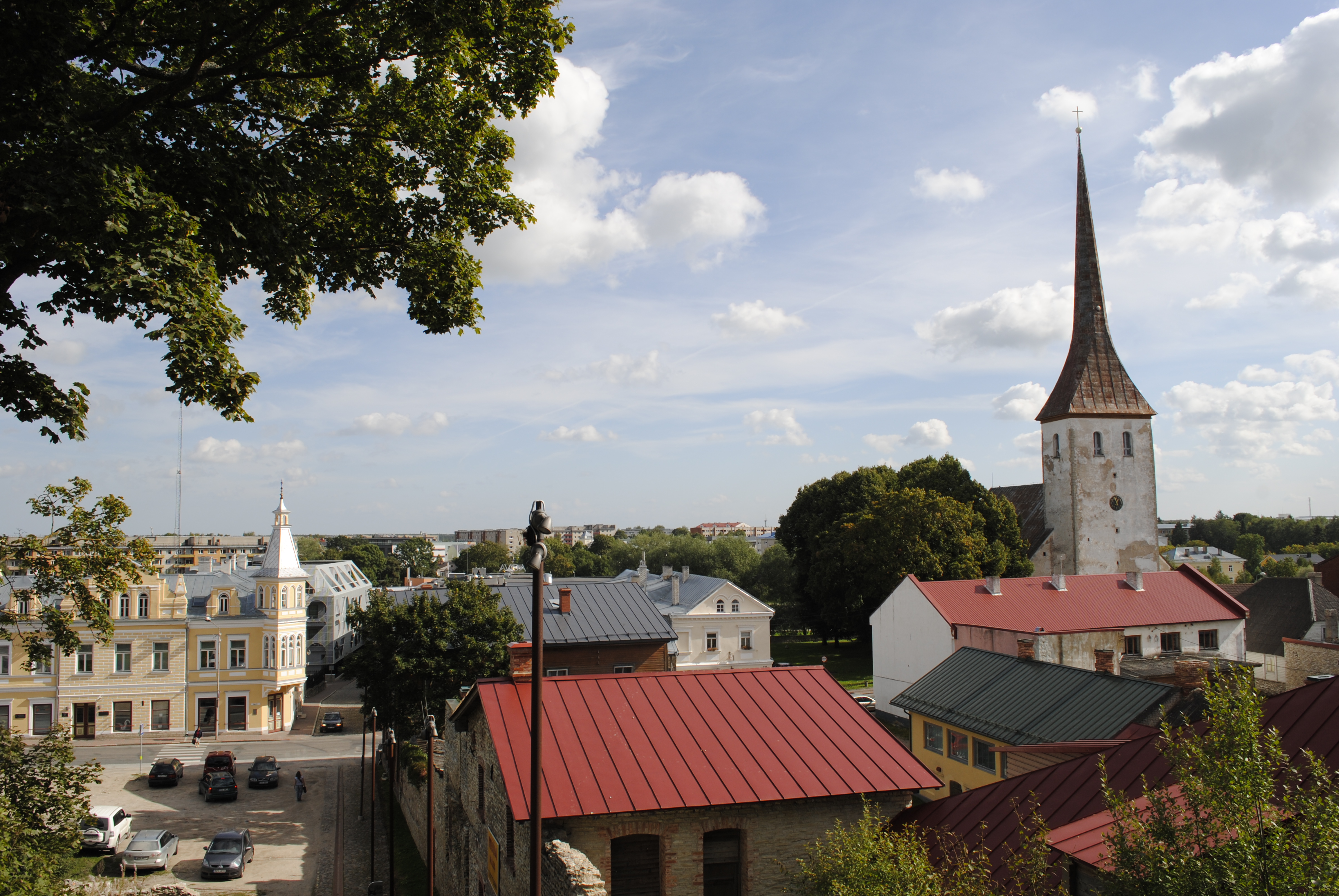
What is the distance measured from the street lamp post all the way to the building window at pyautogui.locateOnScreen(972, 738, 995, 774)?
1646 centimetres

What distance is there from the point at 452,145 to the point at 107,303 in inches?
172

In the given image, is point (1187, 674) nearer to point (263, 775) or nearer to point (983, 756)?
point (983, 756)

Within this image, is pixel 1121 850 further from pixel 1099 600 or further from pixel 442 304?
pixel 1099 600

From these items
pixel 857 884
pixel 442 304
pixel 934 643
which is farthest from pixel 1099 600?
pixel 442 304

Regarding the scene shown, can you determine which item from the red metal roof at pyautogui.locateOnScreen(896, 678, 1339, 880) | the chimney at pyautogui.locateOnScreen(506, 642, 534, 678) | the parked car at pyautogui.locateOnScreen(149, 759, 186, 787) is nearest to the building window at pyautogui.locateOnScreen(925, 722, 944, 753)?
the red metal roof at pyautogui.locateOnScreen(896, 678, 1339, 880)

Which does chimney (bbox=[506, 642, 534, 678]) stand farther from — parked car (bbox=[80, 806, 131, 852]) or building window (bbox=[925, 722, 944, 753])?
parked car (bbox=[80, 806, 131, 852])

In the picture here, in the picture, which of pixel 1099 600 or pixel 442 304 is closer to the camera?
pixel 442 304

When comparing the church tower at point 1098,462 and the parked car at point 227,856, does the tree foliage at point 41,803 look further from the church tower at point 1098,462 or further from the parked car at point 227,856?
the church tower at point 1098,462

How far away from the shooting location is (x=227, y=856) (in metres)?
23.9

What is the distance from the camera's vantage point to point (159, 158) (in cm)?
891

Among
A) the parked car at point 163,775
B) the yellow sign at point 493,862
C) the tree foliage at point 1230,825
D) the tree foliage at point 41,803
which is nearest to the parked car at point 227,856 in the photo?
the parked car at point 163,775

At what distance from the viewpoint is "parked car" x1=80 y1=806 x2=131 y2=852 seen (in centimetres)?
2505

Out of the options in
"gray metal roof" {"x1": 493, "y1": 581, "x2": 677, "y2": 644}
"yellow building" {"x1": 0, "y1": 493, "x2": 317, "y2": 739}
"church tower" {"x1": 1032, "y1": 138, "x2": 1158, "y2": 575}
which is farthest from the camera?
"church tower" {"x1": 1032, "y1": 138, "x2": 1158, "y2": 575}

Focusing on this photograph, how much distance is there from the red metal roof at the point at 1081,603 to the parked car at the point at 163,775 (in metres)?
32.3
